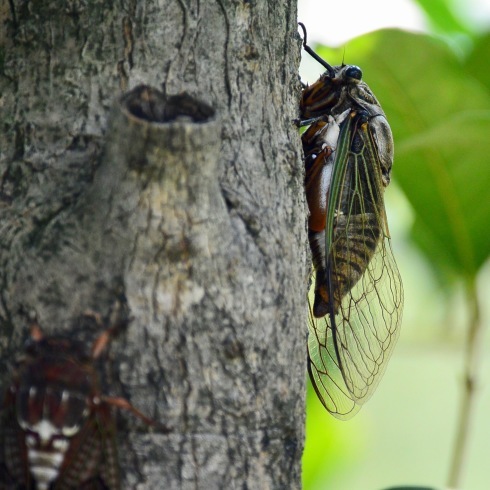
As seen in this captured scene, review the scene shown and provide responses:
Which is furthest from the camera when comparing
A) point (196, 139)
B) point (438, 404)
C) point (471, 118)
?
point (438, 404)

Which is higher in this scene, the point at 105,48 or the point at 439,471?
the point at 105,48

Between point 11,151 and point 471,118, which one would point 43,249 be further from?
point 471,118

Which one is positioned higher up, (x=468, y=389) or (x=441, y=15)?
(x=441, y=15)

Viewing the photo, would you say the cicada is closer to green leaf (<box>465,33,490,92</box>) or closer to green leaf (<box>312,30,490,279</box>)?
green leaf (<box>312,30,490,279</box>)

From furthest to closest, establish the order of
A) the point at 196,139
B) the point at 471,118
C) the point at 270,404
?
1. the point at 471,118
2. the point at 270,404
3. the point at 196,139

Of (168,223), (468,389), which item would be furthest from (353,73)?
(168,223)

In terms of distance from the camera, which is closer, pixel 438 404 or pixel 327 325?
pixel 327 325

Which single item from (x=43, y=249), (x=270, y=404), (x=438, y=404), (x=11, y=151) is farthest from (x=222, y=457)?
(x=438, y=404)

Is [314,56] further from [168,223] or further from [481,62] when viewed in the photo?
[168,223]
